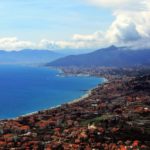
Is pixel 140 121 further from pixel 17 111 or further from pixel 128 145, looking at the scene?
pixel 17 111

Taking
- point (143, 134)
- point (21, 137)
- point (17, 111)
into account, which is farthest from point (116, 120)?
point (17, 111)

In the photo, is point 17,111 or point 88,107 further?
point 17,111

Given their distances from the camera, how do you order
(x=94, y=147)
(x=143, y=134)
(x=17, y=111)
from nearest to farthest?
1. (x=94, y=147)
2. (x=143, y=134)
3. (x=17, y=111)

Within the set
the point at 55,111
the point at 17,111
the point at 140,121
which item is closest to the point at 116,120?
the point at 140,121

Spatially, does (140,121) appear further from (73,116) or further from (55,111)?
(55,111)

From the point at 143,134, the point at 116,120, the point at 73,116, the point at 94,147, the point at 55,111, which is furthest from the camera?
the point at 55,111

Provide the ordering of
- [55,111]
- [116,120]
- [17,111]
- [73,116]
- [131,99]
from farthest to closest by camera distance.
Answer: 1. [17,111]
2. [131,99]
3. [55,111]
4. [73,116]
5. [116,120]
